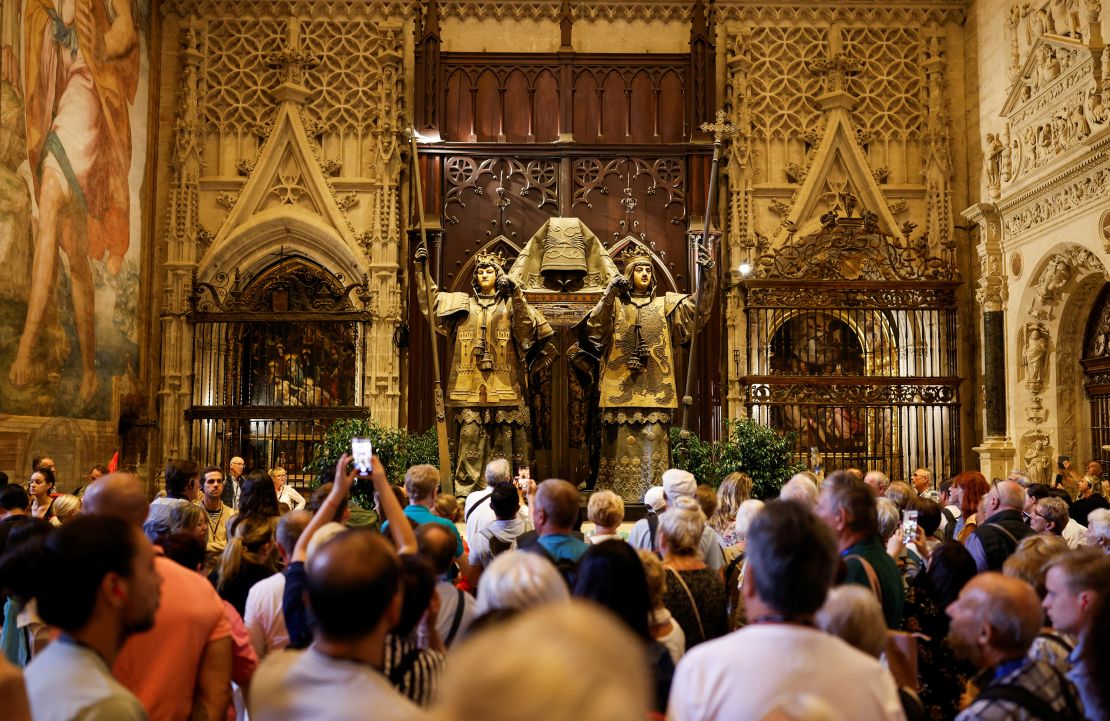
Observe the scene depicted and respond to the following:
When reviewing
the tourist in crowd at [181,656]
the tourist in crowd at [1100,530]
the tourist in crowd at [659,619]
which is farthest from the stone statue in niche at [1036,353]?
the tourist in crowd at [181,656]

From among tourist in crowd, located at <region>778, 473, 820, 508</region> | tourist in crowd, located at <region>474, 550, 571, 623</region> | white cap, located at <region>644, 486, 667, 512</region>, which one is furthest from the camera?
white cap, located at <region>644, 486, 667, 512</region>

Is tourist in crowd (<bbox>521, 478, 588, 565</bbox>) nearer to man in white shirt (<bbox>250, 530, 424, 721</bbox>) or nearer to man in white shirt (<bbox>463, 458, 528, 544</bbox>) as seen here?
man in white shirt (<bbox>463, 458, 528, 544</bbox>)

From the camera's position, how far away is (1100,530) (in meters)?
4.99

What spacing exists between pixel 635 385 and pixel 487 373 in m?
1.49

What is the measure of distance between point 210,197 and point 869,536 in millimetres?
13437

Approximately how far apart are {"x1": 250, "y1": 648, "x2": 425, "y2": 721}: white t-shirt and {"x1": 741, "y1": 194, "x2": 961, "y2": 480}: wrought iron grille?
440 inches

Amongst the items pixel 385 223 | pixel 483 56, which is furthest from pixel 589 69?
pixel 385 223

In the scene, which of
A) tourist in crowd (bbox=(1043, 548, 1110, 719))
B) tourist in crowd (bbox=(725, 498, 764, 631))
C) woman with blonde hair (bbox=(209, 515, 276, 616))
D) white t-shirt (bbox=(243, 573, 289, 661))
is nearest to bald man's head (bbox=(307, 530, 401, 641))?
white t-shirt (bbox=(243, 573, 289, 661))

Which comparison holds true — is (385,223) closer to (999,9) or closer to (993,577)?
(999,9)

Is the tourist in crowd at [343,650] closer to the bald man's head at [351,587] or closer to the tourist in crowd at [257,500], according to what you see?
the bald man's head at [351,587]

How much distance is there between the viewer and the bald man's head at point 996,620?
8.61ft

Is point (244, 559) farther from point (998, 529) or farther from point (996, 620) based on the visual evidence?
point (998, 529)

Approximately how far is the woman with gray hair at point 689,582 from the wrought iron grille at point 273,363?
404 inches

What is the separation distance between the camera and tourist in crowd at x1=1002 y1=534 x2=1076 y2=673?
2.98 meters
